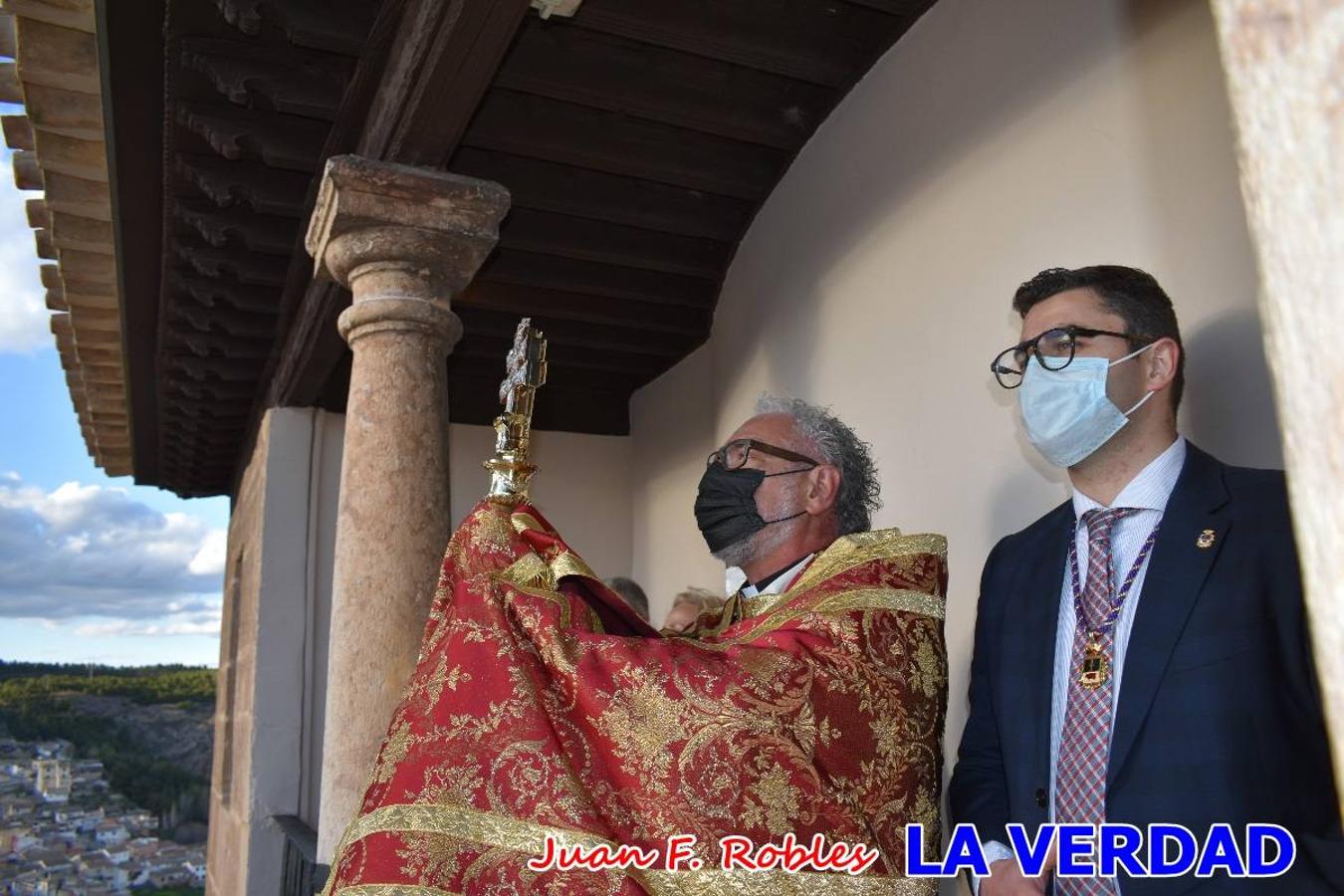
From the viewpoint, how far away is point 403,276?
329 centimetres

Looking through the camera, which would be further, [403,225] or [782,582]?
[403,225]

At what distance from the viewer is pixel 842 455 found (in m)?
2.59

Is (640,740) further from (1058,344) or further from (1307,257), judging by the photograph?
(1307,257)

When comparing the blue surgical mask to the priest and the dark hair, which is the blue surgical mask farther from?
the priest

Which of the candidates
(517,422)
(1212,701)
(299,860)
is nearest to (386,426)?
(517,422)

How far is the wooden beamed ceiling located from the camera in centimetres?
308

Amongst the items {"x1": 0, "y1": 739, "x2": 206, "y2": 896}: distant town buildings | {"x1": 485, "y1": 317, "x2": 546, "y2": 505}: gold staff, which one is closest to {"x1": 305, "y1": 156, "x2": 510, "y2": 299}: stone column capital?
{"x1": 485, "y1": 317, "x2": 546, "y2": 505}: gold staff

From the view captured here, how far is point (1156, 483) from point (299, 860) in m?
3.65

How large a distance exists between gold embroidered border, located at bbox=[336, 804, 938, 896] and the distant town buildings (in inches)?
282

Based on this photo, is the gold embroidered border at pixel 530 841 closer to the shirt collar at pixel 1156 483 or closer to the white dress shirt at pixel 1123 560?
the white dress shirt at pixel 1123 560

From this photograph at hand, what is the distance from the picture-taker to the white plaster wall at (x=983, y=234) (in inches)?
94.1

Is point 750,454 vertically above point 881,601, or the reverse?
point 750,454

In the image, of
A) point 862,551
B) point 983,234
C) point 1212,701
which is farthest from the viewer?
point 983,234

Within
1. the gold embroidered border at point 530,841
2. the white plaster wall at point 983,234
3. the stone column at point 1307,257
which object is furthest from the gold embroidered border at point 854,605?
the stone column at point 1307,257
